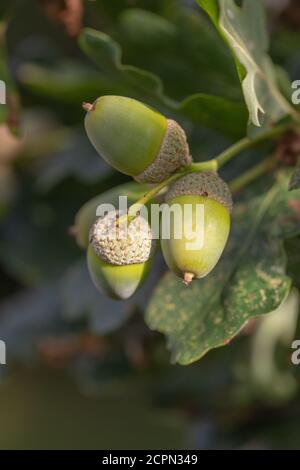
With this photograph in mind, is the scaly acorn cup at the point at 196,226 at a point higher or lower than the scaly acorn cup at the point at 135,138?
lower

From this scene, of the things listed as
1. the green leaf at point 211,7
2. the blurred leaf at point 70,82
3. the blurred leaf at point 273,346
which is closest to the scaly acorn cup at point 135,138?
Answer: the green leaf at point 211,7

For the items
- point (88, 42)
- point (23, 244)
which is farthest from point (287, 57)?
point (23, 244)

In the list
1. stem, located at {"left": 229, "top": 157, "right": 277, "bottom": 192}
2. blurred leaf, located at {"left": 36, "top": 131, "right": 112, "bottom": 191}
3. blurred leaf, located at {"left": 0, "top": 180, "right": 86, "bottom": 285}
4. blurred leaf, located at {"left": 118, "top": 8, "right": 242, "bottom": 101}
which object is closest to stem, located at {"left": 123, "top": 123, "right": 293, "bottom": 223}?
stem, located at {"left": 229, "top": 157, "right": 277, "bottom": 192}

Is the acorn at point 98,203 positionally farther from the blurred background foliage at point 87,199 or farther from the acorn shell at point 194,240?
the blurred background foliage at point 87,199

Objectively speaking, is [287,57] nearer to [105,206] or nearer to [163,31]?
[163,31]

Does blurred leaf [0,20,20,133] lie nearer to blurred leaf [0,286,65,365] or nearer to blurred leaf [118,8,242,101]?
blurred leaf [118,8,242,101]

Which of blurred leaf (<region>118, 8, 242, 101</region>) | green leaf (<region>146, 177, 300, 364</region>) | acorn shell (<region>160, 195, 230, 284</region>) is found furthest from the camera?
blurred leaf (<region>118, 8, 242, 101</region>)
